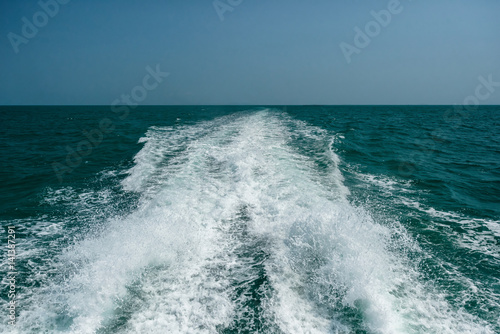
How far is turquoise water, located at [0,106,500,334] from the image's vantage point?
12.5ft

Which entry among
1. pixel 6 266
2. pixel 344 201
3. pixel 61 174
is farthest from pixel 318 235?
pixel 61 174

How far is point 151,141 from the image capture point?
618 inches

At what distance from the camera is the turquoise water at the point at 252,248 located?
3818 millimetres

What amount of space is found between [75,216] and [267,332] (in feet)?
20.3

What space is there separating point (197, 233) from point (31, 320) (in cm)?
300

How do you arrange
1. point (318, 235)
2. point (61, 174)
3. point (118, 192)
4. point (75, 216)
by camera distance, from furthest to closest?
point (61, 174) < point (118, 192) < point (75, 216) < point (318, 235)

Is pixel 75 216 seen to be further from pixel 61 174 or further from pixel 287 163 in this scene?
pixel 287 163

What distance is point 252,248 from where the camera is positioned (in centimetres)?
534

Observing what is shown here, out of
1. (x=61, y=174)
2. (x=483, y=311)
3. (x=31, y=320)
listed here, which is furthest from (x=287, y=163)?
(x=61, y=174)

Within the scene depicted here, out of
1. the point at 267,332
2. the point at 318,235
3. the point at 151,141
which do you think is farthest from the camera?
the point at 151,141

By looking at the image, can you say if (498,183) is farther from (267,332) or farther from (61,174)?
(61,174)

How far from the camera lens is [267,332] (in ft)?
11.5

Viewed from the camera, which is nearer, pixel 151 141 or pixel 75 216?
pixel 75 216

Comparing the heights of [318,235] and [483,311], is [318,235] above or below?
above
